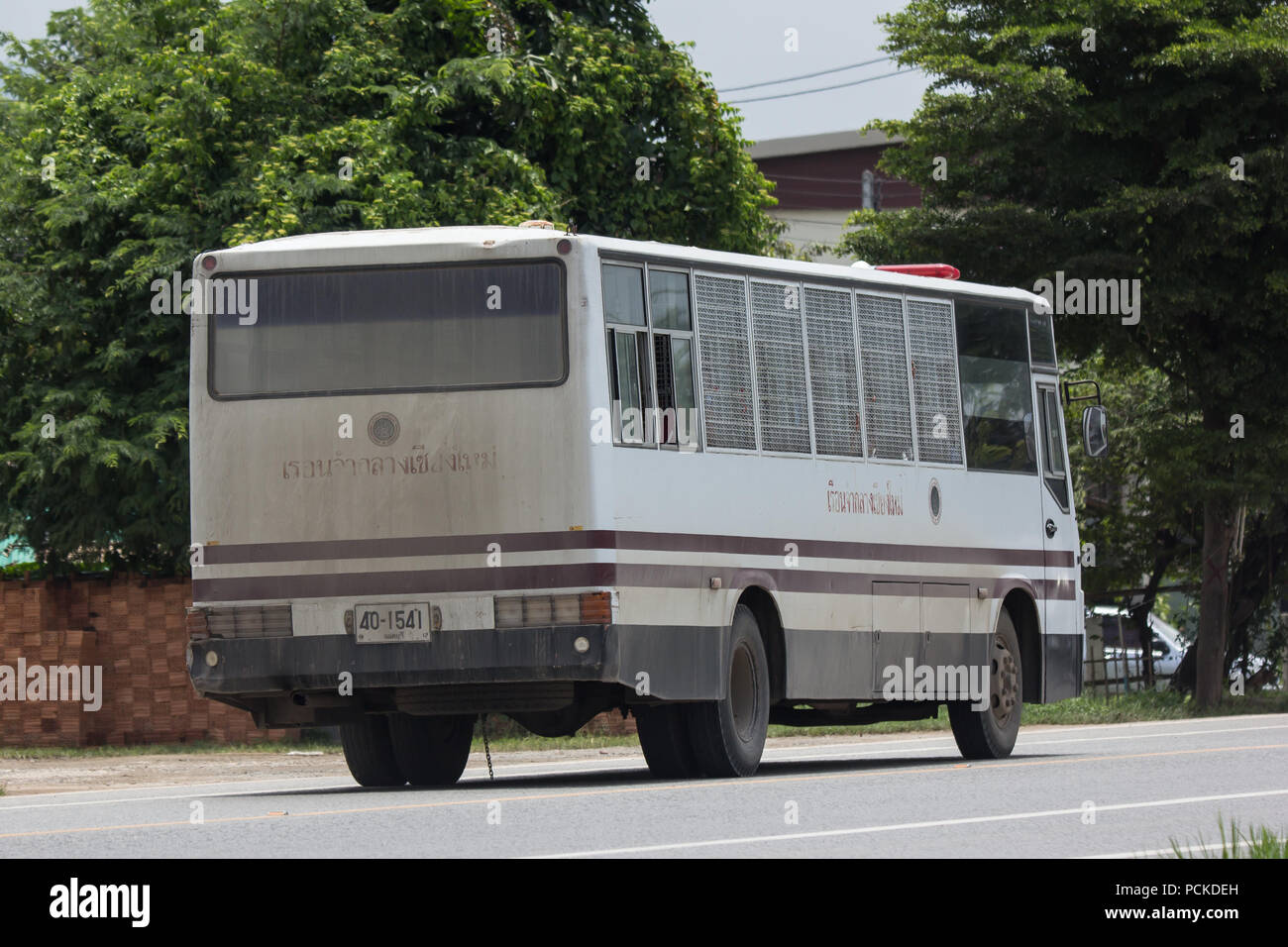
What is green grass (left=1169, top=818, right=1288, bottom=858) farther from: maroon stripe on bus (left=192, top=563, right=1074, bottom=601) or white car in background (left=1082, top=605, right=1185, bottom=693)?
white car in background (left=1082, top=605, right=1185, bottom=693)

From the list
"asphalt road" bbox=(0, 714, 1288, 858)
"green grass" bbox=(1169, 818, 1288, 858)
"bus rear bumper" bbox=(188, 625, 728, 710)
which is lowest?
"green grass" bbox=(1169, 818, 1288, 858)

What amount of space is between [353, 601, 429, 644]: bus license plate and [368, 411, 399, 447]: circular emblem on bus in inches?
40.5

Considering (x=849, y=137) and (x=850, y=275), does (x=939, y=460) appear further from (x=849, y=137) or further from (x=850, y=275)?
(x=849, y=137)

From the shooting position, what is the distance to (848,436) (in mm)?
17406

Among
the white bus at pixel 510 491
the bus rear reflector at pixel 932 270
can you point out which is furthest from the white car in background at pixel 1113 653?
the white bus at pixel 510 491

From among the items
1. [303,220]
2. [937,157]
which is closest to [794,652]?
[303,220]

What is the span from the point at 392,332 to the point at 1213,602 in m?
19.3

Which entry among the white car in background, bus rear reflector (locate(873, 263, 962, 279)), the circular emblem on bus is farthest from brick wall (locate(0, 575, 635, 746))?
the white car in background

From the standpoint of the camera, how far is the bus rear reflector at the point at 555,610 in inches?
575

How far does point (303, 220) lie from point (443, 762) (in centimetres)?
949

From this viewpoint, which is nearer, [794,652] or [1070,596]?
[794,652]

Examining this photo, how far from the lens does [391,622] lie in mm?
14953

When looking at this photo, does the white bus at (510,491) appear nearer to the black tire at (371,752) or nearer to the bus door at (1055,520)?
the black tire at (371,752)

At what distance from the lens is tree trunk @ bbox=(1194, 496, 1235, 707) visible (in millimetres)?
31391
